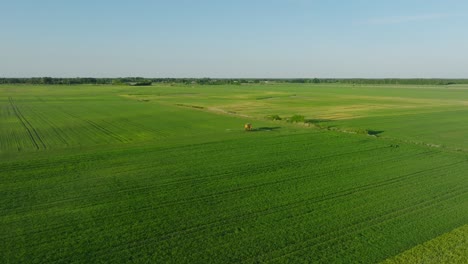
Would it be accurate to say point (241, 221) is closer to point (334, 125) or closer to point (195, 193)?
point (195, 193)

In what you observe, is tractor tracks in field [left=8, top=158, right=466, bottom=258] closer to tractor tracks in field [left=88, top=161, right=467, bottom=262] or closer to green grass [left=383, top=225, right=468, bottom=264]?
tractor tracks in field [left=88, top=161, right=467, bottom=262]

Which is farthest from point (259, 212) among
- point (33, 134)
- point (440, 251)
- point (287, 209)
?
point (33, 134)

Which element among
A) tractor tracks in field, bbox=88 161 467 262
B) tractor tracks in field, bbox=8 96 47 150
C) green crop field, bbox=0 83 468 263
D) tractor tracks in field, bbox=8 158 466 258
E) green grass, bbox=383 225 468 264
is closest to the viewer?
green grass, bbox=383 225 468 264

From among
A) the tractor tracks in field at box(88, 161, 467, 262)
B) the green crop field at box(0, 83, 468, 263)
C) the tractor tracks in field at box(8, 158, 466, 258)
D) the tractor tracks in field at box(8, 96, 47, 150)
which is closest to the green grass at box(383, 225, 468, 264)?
the green crop field at box(0, 83, 468, 263)

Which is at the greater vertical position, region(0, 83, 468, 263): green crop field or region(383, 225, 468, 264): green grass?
region(0, 83, 468, 263): green crop field

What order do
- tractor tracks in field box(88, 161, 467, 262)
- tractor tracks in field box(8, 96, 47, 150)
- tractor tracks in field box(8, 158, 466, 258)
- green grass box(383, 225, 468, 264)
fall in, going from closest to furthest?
green grass box(383, 225, 468, 264), tractor tracks in field box(88, 161, 467, 262), tractor tracks in field box(8, 158, 466, 258), tractor tracks in field box(8, 96, 47, 150)

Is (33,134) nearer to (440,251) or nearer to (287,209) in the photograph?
(287,209)

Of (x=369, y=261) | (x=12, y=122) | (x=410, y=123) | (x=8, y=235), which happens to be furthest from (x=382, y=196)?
(x=12, y=122)

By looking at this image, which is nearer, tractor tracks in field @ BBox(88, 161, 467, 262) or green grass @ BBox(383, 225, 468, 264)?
green grass @ BBox(383, 225, 468, 264)

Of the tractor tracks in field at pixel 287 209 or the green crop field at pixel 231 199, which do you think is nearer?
the green crop field at pixel 231 199

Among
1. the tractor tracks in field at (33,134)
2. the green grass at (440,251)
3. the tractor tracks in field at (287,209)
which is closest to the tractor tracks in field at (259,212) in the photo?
the tractor tracks in field at (287,209)

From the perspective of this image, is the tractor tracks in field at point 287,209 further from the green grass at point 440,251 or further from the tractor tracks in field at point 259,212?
the green grass at point 440,251
